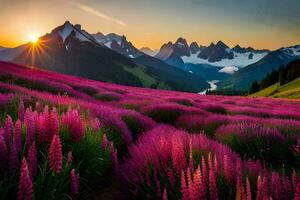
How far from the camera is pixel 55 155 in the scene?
3.79m

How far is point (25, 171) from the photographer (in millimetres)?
2826

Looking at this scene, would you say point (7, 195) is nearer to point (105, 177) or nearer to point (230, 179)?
point (230, 179)

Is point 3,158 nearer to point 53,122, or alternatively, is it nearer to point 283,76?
point 53,122

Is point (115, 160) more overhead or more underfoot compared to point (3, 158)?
more underfoot

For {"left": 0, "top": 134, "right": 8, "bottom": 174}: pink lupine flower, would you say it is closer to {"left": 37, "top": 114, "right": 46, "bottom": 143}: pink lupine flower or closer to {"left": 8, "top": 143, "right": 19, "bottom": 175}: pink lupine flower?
{"left": 8, "top": 143, "right": 19, "bottom": 175}: pink lupine flower

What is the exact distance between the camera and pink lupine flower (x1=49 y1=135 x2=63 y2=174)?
3.66 m

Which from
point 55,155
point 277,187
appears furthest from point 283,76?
point 55,155

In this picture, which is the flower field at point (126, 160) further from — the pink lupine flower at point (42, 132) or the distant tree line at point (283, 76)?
the distant tree line at point (283, 76)

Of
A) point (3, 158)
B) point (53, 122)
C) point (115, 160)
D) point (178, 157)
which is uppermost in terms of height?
point (53, 122)

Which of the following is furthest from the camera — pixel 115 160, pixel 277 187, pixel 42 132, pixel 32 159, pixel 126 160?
pixel 126 160

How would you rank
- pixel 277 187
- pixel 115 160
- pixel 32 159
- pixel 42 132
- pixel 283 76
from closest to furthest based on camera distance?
pixel 32 159 < pixel 277 187 < pixel 42 132 < pixel 115 160 < pixel 283 76

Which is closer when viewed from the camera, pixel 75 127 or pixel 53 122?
pixel 53 122

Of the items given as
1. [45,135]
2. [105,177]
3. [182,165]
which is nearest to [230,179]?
[182,165]

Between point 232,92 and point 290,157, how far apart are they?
194 meters
